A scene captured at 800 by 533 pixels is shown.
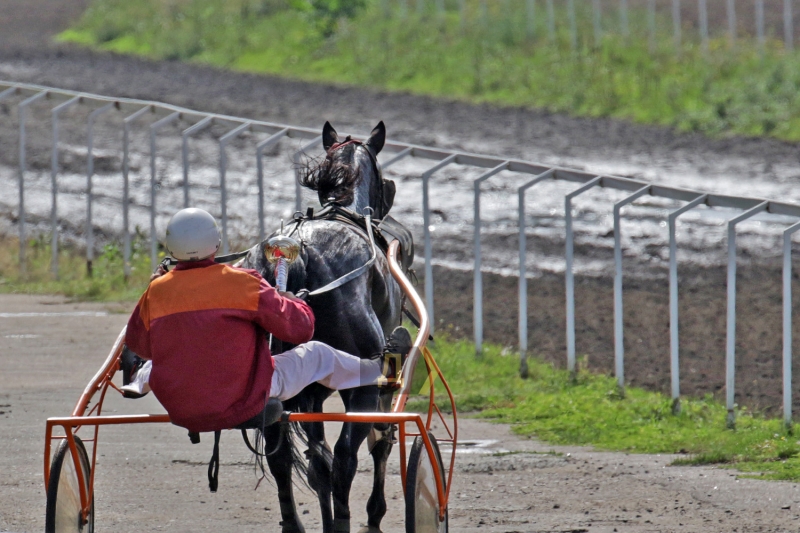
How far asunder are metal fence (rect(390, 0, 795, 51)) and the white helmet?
17.9m

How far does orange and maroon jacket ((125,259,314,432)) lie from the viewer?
5.04m

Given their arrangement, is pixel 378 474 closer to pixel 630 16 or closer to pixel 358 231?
pixel 358 231

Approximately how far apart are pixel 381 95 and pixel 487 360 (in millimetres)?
12163

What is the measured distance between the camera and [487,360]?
1026 cm

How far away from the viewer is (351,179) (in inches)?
261

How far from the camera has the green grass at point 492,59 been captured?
20.0 metres

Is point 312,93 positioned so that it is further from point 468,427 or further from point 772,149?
point 468,427

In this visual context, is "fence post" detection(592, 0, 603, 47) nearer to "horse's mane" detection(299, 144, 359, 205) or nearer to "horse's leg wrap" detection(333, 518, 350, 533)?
"horse's mane" detection(299, 144, 359, 205)

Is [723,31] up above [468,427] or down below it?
above

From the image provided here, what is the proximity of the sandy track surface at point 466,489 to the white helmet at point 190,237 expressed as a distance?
1.77 metres

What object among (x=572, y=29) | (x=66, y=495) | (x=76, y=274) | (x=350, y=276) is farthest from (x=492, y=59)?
(x=66, y=495)

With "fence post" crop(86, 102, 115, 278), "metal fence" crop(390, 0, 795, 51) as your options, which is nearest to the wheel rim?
"fence post" crop(86, 102, 115, 278)

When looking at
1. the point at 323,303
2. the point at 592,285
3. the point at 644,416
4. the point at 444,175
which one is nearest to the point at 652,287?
the point at 592,285

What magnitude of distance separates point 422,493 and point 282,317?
97 centimetres
